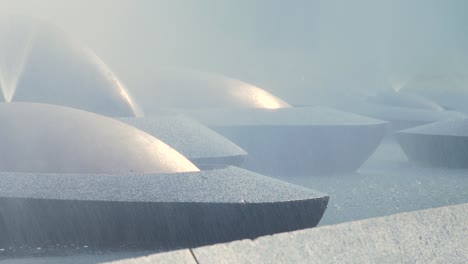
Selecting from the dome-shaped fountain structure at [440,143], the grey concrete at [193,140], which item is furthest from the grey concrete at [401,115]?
the grey concrete at [193,140]

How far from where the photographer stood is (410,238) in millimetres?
6191

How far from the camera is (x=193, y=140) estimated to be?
36.5ft

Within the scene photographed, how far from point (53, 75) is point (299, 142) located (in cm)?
438

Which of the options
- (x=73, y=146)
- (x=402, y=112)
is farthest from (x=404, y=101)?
(x=73, y=146)

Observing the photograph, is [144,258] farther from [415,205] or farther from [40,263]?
[415,205]

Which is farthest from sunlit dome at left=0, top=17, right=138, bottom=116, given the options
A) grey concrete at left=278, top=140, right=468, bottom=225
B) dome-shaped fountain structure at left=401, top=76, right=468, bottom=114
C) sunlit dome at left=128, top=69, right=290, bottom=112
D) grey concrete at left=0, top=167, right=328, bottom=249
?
dome-shaped fountain structure at left=401, top=76, right=468, bottom=114

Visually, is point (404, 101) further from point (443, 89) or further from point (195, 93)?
point (443, 89)

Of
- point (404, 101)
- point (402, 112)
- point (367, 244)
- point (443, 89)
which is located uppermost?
point (367, 244)

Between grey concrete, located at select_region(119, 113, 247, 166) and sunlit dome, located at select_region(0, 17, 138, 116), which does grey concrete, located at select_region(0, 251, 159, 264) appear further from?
sunlit dome, located at select_region(0, 17, 138, 116)

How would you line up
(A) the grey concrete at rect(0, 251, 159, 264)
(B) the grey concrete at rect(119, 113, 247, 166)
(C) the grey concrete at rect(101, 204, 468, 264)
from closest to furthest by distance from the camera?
1. (C) the grey concrete at rect(101, 204, 468, 264)
2. (A) the grey concrete at rect(0, 251, 159, 264)
3. (B) the grey concrete at rect(119, 113, 247, 166)

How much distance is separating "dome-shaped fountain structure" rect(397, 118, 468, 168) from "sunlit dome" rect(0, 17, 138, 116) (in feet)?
18.2

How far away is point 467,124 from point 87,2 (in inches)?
891

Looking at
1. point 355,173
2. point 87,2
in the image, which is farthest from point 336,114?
point 87,2

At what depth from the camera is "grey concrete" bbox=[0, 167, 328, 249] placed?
21.8ft
